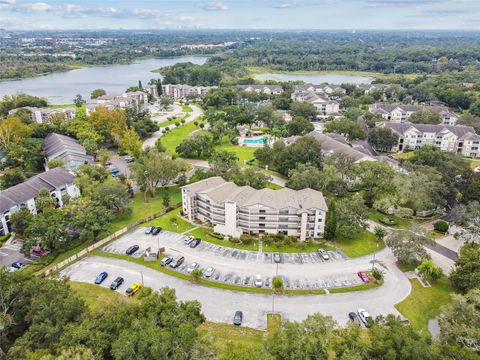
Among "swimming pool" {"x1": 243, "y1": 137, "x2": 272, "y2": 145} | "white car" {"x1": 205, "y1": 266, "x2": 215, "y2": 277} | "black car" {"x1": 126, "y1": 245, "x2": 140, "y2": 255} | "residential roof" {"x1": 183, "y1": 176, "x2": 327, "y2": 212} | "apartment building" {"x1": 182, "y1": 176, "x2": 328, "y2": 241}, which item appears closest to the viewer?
"white car" {"x1": 205, "y1": 266, "x2": 215, "y2": 277}

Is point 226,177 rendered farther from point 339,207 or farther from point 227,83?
point 227,83

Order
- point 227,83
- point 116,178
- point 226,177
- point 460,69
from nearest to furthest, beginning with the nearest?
point 226,177, point 116,178, point 227,83, point 460,69

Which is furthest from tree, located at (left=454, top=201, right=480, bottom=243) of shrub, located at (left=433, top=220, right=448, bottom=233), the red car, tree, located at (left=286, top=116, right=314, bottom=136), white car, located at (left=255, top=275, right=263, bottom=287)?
tree, located at (left=286, top=116, right=314, bottom=136)

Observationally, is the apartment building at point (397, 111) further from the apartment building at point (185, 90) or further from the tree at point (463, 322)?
the tree at point (463, 322)

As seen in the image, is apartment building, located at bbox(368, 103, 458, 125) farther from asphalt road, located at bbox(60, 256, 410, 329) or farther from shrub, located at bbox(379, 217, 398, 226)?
asphalt road, located at bbox(60, 256, 410, 329)

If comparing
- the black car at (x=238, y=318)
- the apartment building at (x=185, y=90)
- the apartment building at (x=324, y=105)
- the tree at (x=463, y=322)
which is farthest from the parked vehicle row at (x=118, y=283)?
the apartment building at (x=185, y=90)

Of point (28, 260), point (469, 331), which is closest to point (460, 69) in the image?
point (469, 331)
